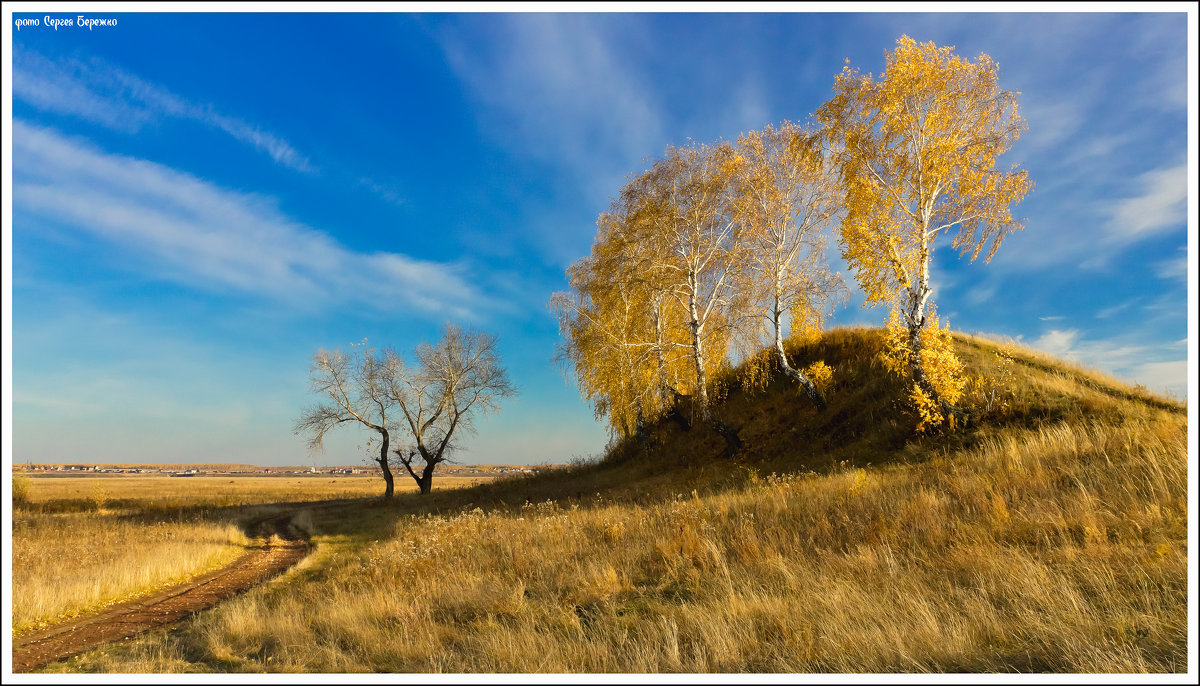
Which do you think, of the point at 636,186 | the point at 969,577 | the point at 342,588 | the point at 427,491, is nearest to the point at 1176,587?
the point at 969,577

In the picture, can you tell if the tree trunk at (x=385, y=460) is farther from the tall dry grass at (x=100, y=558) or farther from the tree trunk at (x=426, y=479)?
the tall dry grass at (x=100, y=558)

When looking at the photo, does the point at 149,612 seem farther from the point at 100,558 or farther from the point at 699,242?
the point at 699,242

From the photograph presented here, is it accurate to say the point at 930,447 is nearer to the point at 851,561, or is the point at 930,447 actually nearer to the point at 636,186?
the point at 851,561

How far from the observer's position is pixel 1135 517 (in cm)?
652

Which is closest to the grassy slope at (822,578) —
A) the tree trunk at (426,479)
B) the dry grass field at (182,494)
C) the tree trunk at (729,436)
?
the tree trunk at (729,436)

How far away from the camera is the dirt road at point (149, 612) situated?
8.30m

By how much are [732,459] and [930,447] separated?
6.52 metres

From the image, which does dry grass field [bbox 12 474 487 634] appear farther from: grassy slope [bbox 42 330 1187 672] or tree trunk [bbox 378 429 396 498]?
tree trunk [bbox 378 429 396 498]

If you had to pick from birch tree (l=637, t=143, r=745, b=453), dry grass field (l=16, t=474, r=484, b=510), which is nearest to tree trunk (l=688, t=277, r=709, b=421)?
birch tree (l=637, t=143, r=745, b=453)

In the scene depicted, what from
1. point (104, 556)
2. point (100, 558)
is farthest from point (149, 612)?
point (104, 556)

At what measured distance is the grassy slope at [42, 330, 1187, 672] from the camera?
4.67 metres

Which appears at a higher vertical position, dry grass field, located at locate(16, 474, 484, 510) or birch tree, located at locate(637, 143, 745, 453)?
birch tree, located at locate(637, 143, 745, 453)

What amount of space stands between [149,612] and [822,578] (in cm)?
1223

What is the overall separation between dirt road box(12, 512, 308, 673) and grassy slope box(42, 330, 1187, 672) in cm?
106
